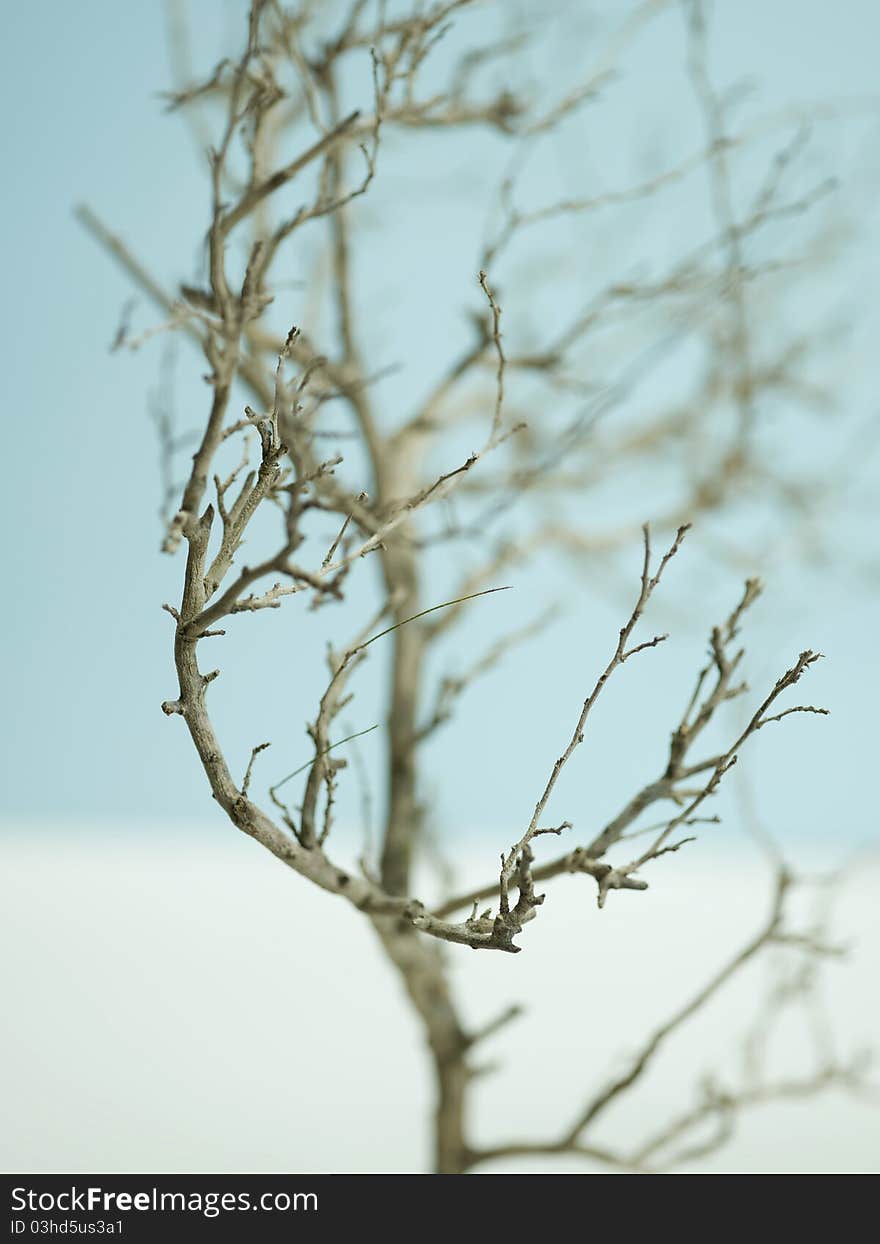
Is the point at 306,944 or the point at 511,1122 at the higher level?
the point at 306,944

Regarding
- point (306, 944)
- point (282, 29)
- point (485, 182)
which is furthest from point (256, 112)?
point (306, 944)

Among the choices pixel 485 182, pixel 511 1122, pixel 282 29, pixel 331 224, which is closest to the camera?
pixel 282 29

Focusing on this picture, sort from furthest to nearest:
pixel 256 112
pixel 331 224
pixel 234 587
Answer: pixel 331 224 → pixel 256 112 → pixel 234 587

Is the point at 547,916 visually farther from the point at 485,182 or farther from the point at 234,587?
the point at 234,587

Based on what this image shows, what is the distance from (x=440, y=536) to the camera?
1.26 metres

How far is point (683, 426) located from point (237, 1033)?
1.81 m

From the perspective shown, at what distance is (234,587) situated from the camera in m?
0.63

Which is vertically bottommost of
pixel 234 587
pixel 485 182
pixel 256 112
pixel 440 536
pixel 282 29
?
pixel 234 587

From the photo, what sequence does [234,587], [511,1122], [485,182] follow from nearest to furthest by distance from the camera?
[234,587] → [485,182] → [511,1122]

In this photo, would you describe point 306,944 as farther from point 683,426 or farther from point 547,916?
point 683,426

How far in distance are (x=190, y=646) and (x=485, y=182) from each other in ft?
4.68
